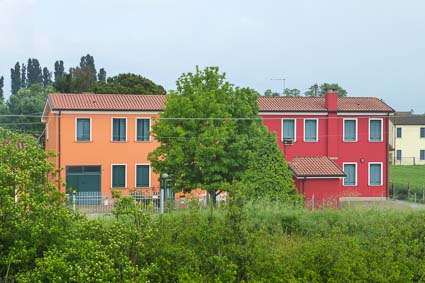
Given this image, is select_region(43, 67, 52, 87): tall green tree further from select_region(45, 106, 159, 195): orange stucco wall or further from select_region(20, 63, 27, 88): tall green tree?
select_region(45, 106, 159, 195): orange stucco wall

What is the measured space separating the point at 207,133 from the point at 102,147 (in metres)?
9.31

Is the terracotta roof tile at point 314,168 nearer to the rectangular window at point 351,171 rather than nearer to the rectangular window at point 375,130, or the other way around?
the rectangular window at point 351,171

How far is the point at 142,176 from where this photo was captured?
36562 mm

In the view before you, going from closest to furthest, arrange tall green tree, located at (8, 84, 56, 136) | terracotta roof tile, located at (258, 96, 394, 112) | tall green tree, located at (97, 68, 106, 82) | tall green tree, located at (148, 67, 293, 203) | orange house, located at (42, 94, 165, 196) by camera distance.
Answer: tall green tree, located at (148, 67, 293, 203), orange house, located at (42, 94, 165, 196), terracotta roof tile, located at (258, 96, 394, 112), tall green tree, located at (8, 84, 56, 136), tall green tree, located at (97, 68, 106, 82)

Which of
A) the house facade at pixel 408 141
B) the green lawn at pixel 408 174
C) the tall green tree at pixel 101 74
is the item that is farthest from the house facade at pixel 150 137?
the tall green tree at pixel 101 74

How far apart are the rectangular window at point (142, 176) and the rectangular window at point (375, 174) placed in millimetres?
12554

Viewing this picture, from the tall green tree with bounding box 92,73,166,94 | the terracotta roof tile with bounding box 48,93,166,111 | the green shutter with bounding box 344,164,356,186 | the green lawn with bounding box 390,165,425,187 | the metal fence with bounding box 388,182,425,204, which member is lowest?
the metal fence with bounding box 388,182,425,204

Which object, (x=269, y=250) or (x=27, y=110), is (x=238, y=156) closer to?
(x=269, y=250)

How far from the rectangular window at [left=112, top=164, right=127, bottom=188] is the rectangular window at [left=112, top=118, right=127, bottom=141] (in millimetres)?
1533

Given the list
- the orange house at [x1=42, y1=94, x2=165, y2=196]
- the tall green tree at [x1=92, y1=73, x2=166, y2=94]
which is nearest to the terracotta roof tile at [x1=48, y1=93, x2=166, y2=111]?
the orange house at [x1=42, y1=94, x2=165, y2=196]

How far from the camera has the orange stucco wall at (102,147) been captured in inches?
1379

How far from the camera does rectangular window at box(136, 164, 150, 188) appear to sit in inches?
1432

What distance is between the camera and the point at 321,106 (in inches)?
1473

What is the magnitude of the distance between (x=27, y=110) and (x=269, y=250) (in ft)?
159
